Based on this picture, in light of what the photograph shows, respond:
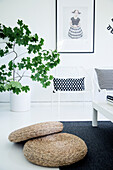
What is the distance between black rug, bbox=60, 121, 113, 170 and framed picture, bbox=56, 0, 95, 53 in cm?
189

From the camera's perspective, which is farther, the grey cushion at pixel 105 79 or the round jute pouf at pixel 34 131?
the grey cushion at pixel 105 79

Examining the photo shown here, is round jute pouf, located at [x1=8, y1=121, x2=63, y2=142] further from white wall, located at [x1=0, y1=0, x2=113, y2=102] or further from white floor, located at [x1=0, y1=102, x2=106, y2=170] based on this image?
white wall, located at [x1=0, y1=0, x2=113, y2=102]

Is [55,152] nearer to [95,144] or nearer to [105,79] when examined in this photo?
[95,144]

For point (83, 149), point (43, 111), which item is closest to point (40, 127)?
point (83, 149)

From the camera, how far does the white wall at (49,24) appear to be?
3820 mm

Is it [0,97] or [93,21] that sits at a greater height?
[93,21]

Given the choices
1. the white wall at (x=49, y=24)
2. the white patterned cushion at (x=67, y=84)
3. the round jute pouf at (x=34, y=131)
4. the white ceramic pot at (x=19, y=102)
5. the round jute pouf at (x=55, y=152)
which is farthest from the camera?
the white wall at (x=49, y=24)

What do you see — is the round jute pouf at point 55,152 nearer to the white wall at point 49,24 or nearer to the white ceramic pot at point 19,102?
the white ceramic pot at point 19,102

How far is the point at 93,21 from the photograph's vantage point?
12.7ft

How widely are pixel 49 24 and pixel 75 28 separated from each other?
53 cm

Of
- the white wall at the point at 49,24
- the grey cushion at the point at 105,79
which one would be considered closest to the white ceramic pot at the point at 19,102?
the white wall at the point at 49,24

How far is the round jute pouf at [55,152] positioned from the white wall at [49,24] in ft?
8.25

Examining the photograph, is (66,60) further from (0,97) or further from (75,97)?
(0,97)

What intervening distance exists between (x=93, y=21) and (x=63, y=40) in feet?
2.32
